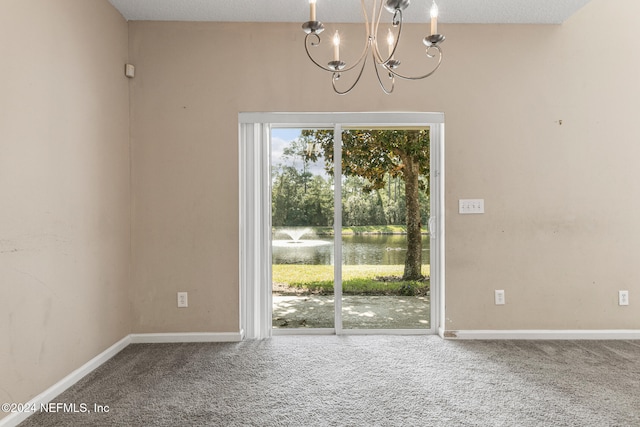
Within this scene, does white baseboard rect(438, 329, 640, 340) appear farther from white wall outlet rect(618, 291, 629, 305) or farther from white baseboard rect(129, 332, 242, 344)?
white baseboard rect(129, 332, 242, 344)

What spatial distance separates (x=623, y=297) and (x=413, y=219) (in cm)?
180

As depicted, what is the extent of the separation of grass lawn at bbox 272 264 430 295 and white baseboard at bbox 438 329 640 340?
54cm

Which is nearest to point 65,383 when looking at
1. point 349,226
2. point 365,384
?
point 365,384

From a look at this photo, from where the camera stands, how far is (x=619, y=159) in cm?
322

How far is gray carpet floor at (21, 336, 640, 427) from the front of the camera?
2.04m

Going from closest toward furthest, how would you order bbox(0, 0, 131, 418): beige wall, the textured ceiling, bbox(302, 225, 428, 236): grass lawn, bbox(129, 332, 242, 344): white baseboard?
bbox(0, 0, 131, 418): beige wall < the textured ceiling < bbox(129, 332, 242, 344): white baseboard < bbox(302, 225, 428, 236): grass lawn

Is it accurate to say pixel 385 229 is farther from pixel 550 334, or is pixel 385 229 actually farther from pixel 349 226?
pixel 550 334

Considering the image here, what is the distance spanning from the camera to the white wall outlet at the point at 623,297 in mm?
3225

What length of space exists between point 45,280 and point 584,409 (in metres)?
3.04

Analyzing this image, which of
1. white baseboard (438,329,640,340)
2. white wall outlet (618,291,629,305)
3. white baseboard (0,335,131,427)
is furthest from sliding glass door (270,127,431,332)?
white wall outlet (618,291,629,305)

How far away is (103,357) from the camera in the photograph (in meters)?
2.79

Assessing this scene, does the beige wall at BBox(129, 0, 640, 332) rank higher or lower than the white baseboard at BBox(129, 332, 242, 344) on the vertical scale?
higher

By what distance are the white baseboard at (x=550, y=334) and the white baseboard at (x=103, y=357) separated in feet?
6.44

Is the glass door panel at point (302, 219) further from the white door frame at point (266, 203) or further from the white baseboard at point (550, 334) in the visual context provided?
the white baseboard at point (550, 334)
